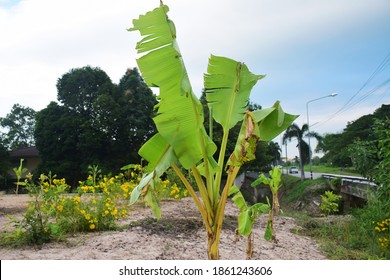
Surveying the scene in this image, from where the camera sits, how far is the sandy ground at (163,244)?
6.31ft

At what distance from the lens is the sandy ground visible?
1923 mm

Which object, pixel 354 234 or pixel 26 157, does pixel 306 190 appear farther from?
pixel 26 157

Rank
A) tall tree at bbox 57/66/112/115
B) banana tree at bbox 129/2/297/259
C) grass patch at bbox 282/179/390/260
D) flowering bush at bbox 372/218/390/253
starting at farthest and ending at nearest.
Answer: tall tree at bbox 57/66/112/115
flowering bush at bbox 372/218/390/253
grass patch at bbox 282/179/390/260
banana tree at bbox 129/2/297/259

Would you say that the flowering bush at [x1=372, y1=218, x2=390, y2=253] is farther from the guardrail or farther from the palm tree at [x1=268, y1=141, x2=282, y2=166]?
the palm tree at [x1=268, y1=141, x2=282, y2=166]

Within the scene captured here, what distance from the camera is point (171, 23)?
55.4 inches

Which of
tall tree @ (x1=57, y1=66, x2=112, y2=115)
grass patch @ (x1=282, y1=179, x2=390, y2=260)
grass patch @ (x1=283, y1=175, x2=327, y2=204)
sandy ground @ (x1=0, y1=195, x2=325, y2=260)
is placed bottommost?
grass patch @ (x1=283, y1=175, x2=327, y2=204)

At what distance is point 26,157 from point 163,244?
2.40 metres

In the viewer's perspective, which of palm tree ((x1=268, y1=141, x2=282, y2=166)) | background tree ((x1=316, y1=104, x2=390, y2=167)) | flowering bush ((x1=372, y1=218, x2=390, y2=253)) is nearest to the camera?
flowering bush ((x1=372, y1=218, x2=390, y2=253))

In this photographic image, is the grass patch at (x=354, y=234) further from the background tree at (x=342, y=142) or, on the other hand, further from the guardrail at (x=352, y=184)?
the guardrail at (x=352, y=184)

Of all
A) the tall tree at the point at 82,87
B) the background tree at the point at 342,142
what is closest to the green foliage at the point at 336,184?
the background tree at the point at 342,142

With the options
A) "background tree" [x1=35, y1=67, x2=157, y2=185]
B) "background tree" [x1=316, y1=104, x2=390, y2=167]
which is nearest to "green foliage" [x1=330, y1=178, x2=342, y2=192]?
"background tree" [x1=316, y1=104, x2=390, y2=167]

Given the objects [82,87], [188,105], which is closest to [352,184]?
[82,87]

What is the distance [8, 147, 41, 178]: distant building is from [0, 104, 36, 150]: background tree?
87 mm
